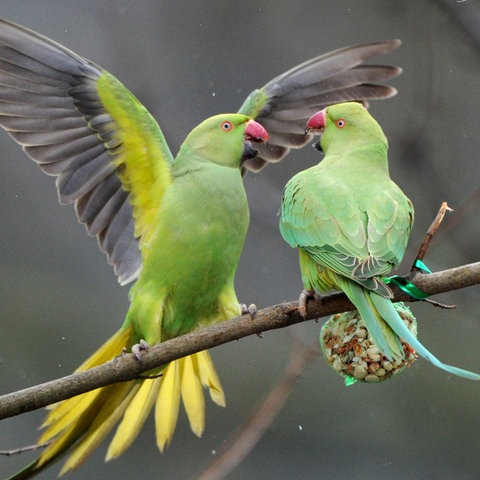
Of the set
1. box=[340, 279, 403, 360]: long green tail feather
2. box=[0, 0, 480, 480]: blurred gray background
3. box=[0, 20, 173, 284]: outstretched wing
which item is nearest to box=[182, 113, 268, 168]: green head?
box=[0, 20, 173, 284]: outstretched wing

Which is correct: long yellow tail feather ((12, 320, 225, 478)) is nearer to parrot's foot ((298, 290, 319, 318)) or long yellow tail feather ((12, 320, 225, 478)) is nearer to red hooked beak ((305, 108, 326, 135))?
parrot's foot ((298, 290, 319, 318))

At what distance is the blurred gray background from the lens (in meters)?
6.77

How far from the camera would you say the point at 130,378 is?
3.11 metres

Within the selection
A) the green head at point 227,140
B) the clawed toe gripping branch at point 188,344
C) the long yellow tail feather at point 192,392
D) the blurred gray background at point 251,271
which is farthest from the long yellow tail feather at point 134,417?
the blurred gray background at point 251,271

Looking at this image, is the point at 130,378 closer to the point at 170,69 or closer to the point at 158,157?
the point at 158,157

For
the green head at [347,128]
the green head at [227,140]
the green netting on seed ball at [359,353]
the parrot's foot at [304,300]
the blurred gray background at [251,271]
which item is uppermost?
the green head at [347,128]

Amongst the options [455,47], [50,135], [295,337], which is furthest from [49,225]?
[295,337]

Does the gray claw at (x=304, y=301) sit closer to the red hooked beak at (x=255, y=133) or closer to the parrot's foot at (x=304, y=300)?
the parrot's foot at (x=304, y=300)

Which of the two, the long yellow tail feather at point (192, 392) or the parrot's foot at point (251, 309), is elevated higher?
the parrot's foot at point (251, 309)

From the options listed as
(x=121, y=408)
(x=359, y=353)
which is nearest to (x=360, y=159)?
(x=359, y=353)

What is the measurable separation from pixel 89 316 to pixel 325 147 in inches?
166

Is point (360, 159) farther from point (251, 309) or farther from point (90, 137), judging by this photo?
point (90, 137)

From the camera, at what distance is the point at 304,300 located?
116 inches

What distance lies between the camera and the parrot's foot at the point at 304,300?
2.91 meters
